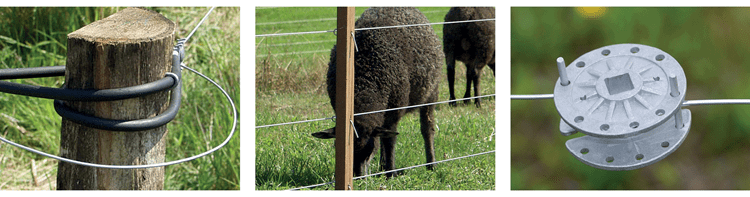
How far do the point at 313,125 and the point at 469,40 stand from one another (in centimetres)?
128

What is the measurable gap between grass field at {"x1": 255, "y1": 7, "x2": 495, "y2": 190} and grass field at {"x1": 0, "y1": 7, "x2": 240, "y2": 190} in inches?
57.1

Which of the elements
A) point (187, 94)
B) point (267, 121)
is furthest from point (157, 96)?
point (187, 94)

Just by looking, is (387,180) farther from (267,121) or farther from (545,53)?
(545,53)

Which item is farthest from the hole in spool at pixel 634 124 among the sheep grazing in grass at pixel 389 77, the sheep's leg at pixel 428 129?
the sheep's leg at pixel 428 129

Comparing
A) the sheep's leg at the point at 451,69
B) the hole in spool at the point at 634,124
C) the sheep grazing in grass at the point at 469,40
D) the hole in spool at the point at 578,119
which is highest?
the sheep grazing in grass at the point at 469,40

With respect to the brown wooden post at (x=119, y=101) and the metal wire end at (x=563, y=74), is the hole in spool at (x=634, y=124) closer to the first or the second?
the metal wire end at (x=563, y=74)

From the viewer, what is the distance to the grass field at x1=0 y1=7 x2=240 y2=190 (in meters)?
4.38

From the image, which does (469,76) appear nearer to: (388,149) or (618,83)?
(388,149)

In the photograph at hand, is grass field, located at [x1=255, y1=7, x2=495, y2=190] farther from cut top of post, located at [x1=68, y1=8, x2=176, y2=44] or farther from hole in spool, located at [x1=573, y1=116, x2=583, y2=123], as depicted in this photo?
hole in spool, located at [x1=573, y1=116, x2=583, y2=123]

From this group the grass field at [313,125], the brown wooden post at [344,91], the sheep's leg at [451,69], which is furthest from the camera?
the sheep's leg at [451,69]

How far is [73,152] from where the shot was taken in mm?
1588

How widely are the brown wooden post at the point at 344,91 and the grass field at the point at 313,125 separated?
56cm

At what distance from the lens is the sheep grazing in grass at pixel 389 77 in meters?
2.84

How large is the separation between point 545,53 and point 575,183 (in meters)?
0.53
